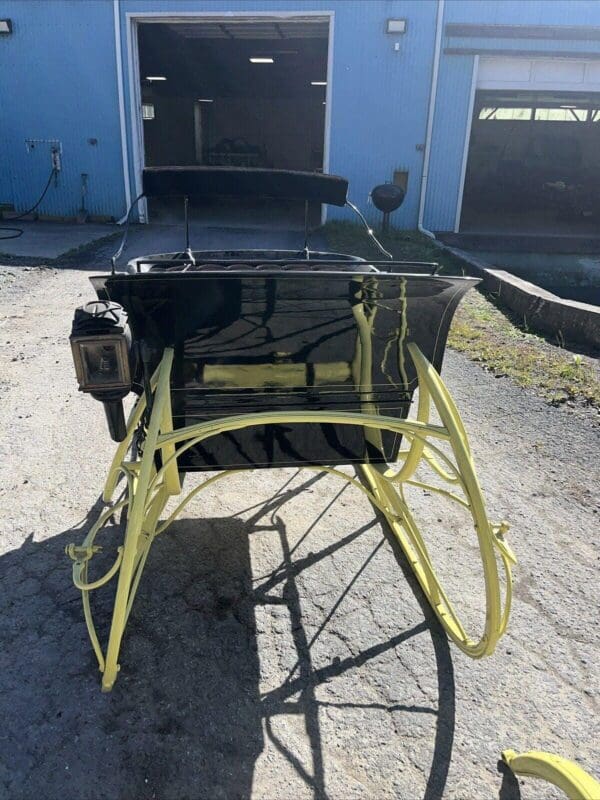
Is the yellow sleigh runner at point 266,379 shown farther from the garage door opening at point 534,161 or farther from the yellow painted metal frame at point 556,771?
the garage door opening at point 534,161

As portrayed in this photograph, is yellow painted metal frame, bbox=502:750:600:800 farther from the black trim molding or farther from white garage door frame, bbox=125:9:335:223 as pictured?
the black trim molding

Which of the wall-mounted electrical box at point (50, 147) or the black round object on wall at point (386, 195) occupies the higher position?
the wall-mounted electrical box at point (50, 147)

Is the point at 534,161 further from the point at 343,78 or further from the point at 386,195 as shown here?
the point at 386,195

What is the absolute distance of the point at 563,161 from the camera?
1848cm

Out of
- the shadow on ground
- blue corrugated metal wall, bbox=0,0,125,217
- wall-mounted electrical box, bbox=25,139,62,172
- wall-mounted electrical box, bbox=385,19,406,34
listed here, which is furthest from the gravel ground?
wall-mounted electrical box, bbox=25,139,62,172

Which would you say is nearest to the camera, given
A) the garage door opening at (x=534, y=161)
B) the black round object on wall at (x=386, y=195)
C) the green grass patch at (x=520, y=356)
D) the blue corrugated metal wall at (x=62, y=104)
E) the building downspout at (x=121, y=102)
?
the green grass patch at (x=520, y=356)

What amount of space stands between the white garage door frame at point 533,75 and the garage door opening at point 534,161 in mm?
3671

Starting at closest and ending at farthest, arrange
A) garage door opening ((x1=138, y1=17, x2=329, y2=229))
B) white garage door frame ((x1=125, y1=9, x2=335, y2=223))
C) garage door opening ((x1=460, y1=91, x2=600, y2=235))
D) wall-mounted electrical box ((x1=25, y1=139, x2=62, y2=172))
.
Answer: white garage door frame ((x1=125, y1=9, x2=335, y2=223)) → wall-mounted electrical box ((x1=25, y1=139, x2=62, y2=172)) → garage door opening ((x1=138, y1=17, x2=329, y2=229)) → garage door opening ((x1=460, y1=91, x2=600, y2=235))

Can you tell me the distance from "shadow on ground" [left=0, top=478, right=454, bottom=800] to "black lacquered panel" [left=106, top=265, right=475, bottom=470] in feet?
1.96

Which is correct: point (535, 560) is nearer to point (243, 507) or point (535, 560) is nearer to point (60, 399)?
point (243, 507)

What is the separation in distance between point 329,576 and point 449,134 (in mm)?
11773

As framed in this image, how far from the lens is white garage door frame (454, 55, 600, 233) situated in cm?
1195

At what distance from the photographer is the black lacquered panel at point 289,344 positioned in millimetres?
2051

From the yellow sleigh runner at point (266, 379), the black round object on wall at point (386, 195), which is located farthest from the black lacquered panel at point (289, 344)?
the black round object on wall at point (386, 195)
